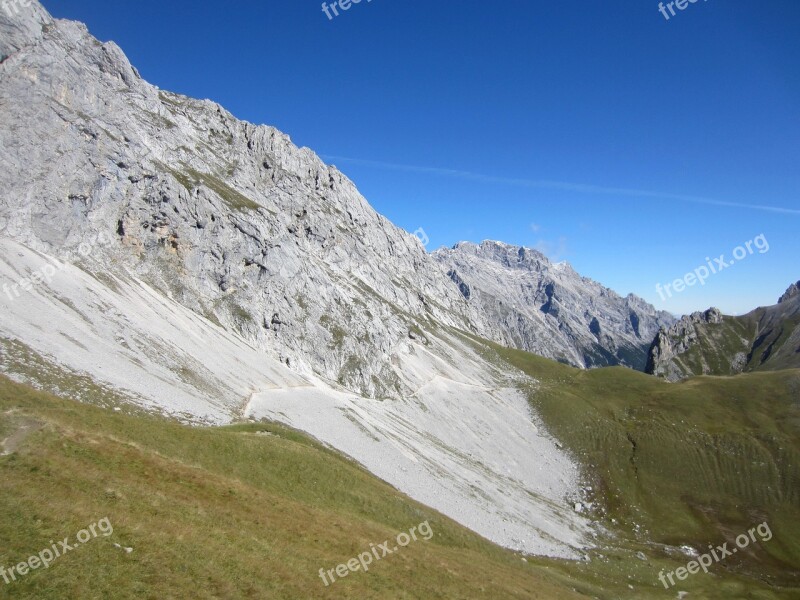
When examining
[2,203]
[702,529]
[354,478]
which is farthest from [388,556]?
[2,203]

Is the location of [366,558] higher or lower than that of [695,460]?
lower

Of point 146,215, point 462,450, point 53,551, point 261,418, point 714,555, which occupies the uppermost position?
point 146,215

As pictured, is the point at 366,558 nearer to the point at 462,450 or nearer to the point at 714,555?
the point at 462,450

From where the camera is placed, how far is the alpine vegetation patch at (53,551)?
52.7 feet

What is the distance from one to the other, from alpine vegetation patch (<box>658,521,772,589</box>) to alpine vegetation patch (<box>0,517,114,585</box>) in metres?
75.3

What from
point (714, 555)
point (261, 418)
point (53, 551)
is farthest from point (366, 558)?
point (714, 555)

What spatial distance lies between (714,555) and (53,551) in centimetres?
10881

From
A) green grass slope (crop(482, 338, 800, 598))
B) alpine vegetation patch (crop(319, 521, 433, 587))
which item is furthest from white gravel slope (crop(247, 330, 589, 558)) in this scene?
alpine vegetation patch (crop(319, 521, 433, 587))

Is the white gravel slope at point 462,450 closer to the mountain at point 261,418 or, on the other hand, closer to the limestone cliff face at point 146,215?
the mountain at point 261,418

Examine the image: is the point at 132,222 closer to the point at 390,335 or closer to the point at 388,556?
the point at 390,335

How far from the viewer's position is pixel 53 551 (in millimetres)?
17578

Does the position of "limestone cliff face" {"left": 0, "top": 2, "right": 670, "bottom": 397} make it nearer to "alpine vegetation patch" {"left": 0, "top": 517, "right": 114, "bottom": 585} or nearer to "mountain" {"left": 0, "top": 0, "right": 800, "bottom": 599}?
"mountain" {"left": 0, "top": 0, "right": 800, "bottom": 599}

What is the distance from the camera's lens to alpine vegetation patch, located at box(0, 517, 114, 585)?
16078mm

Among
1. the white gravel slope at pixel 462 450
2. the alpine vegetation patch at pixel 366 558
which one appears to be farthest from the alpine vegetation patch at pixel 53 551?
the white gravel slope at pixel 462 450
